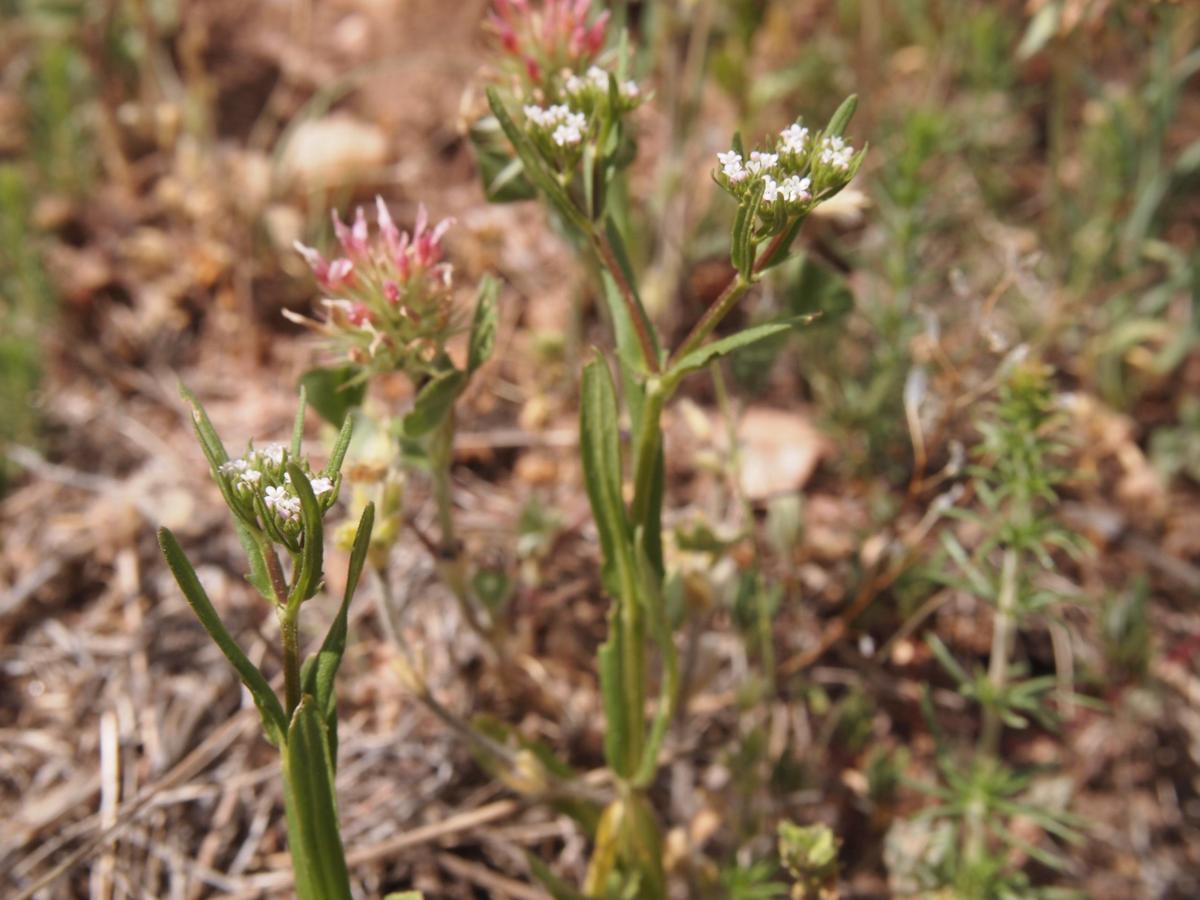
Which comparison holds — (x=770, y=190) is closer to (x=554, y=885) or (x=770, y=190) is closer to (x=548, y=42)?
(x=548, y=42)

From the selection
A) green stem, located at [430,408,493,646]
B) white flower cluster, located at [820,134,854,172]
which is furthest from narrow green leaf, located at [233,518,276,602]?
white flower cluster, located at [820,134,854,172]

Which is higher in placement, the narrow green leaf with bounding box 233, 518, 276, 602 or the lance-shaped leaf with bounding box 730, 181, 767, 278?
the lance-shaped leaf with bounding box 730, 181, 767, 278

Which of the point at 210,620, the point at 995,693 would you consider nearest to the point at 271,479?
the point at 210,620

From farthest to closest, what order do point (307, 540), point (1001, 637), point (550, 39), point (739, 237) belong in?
point (1001, 637) < point (550, 39) < point (739, 237) < point (307, 540)

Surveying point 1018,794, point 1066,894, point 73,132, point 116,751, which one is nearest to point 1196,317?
point 1018,794

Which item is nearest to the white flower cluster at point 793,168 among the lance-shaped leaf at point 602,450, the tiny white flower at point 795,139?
the tiny white flower at point 795,139

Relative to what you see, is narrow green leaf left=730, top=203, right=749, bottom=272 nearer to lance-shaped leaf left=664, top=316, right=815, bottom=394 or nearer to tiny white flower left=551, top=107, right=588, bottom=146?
lance-shaped leaf left=664, top=316, right=815, bottom=394

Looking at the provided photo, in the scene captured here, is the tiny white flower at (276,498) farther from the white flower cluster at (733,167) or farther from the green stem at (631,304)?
the white flower cluster at (733,167)
